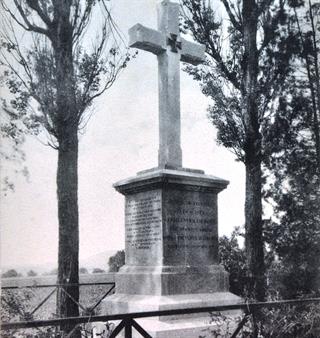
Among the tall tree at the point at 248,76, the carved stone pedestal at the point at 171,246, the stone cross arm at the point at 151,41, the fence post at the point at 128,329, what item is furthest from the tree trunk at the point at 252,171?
the fence post at the point at 128,329

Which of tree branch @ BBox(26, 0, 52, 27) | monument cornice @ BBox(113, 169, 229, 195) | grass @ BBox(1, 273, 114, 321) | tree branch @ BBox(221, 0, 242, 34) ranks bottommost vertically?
grass @ BBox(1, 273, 114, 321)

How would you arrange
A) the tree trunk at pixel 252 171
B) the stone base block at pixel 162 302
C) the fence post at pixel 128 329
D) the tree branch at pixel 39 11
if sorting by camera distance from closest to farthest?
the fence post at pixel 128 329
the stone base block at pixel 162 302
the tree branch at pixel 39 11
the tree trunk at pixel 252 171

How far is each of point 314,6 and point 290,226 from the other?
6.57 meters

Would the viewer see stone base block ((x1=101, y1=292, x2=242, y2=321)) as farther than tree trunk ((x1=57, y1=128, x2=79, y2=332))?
No

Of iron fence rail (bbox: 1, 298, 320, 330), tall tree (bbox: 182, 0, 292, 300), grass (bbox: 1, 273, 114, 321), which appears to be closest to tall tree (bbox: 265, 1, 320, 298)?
tall tree (bbox: 182, 0, 292, 300)

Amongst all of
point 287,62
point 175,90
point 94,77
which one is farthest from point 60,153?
point 287,62

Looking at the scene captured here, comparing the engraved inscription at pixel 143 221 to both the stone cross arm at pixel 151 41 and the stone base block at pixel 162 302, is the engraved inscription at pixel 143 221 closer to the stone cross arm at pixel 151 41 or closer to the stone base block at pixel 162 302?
the stone base block at pixel 162 302

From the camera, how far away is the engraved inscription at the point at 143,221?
6449 mm

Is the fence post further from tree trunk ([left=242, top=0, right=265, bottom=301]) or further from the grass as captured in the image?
tree trunk ([left=242, top=0, right=265, bottom=301])

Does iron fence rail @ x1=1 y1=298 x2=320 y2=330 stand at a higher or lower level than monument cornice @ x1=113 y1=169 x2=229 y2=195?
lower

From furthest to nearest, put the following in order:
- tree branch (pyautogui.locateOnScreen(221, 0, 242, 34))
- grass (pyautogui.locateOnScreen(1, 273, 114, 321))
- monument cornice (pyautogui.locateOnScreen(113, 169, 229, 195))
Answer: tree branch (pyautogui.locateOnScreen(221, 0, 242, 34))
grass (pyautogui.locateOnScreen(1, 273, 114, 321))
monument cornice (pyautogui.locateOnScreen(113, 169, 229, 195))

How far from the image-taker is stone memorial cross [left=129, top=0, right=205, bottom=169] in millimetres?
7102

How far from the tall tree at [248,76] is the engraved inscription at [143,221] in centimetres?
558

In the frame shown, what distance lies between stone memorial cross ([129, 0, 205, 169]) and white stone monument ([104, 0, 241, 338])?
0.05 feet
